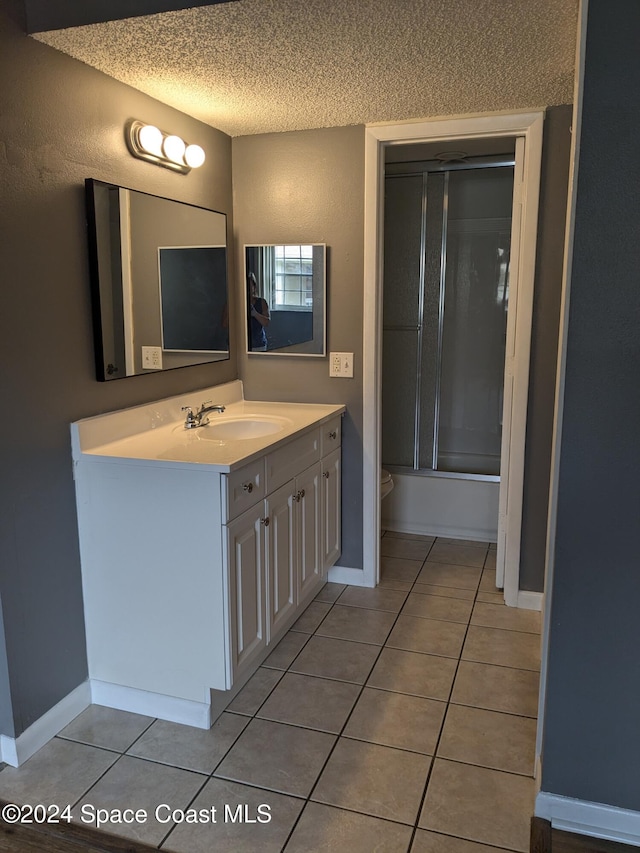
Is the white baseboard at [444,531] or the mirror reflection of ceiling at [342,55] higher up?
the mirror reflection of ceiling at [342,55]

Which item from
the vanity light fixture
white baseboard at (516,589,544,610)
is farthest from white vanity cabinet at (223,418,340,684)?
the vanity light fixture

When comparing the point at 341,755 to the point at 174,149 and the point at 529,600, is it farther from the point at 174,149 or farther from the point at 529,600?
the point at 174,149

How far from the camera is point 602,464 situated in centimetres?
161

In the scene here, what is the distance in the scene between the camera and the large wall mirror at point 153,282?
7.36 feet

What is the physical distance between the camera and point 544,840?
1.71m

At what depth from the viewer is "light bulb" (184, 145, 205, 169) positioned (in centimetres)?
267

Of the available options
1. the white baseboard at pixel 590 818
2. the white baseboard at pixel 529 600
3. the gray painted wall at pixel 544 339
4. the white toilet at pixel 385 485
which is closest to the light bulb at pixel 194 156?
the gray painted wall at pixel 544 339

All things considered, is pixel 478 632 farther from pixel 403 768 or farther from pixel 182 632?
pixel 182 632

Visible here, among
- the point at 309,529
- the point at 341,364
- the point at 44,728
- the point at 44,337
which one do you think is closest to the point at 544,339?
the point at 341,364

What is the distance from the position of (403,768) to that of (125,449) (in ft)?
4.38

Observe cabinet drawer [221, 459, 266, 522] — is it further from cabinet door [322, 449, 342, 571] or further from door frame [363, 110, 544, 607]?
door frame [363, 110, 544, 607]

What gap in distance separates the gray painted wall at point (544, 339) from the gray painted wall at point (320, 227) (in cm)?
77

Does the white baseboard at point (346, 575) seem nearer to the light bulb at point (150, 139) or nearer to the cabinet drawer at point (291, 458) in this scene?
the cabinet drawer at point (291, 458)

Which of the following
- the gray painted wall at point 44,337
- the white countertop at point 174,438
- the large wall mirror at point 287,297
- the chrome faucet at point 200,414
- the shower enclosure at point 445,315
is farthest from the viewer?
the shower enclosure at point 445,315
